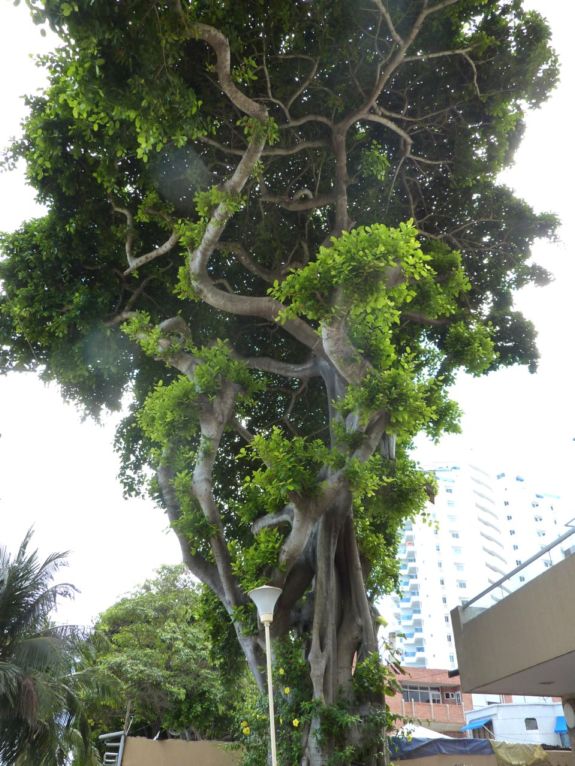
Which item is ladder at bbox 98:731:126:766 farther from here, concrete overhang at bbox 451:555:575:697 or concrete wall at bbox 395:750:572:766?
concrete overhang at bbox 451:555:575:697

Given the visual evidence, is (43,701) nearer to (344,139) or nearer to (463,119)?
(344,139)

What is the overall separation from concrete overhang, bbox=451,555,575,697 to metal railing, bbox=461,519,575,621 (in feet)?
0.15

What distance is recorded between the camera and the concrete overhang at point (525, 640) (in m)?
7.59

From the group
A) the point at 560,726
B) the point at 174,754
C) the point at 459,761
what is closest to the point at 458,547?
the point at 560,726

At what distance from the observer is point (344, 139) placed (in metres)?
8.69

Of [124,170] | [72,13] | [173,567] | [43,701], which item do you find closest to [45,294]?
[124,170]

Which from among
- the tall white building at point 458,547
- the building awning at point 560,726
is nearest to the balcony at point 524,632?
the building awning at point 560,726

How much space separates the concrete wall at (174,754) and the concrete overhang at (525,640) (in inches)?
194

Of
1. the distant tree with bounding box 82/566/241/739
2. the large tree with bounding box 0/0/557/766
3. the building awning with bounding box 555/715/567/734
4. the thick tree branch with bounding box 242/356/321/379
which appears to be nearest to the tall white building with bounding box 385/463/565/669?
the building awning with bounding box 555/715/567/734

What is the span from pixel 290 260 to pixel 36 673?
732 cm

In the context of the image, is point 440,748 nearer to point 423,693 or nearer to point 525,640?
point 525,640

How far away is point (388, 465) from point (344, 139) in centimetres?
412

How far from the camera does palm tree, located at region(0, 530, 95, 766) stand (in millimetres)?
9930

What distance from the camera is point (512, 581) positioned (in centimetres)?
902
